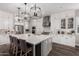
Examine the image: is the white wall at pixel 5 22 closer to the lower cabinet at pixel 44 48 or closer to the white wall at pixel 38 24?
the white wall at pixel 38 24

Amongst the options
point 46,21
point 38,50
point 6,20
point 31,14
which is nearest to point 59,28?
point 46,21

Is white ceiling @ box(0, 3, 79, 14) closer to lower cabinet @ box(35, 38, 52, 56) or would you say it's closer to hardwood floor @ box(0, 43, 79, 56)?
lower cabinet @ box(35, 38, 52, 56)

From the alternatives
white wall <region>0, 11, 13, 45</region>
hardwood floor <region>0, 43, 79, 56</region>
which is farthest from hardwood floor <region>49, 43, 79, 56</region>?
white wall <region>0, 11, 13, 45</region>

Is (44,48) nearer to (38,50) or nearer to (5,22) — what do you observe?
(38,50)

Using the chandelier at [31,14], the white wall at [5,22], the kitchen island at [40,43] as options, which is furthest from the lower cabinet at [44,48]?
the white wall at [5,22]

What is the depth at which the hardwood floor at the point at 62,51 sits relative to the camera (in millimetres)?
1631

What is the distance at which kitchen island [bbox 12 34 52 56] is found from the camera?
59.5 inches

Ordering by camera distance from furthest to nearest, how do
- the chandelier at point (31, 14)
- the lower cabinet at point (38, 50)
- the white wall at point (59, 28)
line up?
1. the chandelier at point (31, 14)
2. the white wall at point (59, 28)
3. the lower cabinet at point (38, 50)

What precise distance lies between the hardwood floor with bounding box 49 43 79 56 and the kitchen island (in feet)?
0.43

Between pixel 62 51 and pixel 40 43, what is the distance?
686 mm

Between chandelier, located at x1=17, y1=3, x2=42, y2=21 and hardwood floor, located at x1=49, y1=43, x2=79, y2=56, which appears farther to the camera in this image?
chandelier, located at x1=17, y1=3, x2=42, y2=21

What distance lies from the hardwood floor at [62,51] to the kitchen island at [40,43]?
0.13 meters

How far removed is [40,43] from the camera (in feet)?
5.09

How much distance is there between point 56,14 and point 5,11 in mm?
1390
